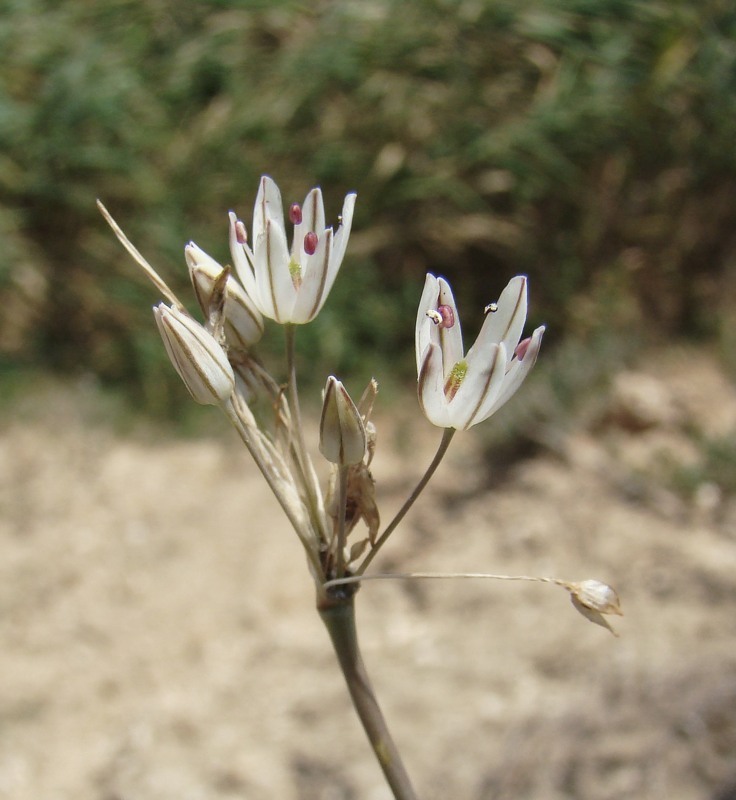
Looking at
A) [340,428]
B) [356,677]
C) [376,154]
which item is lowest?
[356,677]

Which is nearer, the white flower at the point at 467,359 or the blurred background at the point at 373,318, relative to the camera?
the white flower at the point at 467,359

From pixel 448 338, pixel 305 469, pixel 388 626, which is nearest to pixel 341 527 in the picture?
pixel 305 469

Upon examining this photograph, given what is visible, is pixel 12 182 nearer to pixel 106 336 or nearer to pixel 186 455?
pixel 106 336

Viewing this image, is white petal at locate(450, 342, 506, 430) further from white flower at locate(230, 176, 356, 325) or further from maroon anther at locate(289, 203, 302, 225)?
maroon anther at locate(289, 203, 302, 225)

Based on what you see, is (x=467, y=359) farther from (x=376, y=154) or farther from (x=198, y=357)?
(x=376, y=154)

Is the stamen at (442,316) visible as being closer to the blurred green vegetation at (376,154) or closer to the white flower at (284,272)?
the white flower at (284,272)

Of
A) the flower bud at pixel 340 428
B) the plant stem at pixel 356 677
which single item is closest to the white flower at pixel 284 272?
the flower bud at pixel 340 428

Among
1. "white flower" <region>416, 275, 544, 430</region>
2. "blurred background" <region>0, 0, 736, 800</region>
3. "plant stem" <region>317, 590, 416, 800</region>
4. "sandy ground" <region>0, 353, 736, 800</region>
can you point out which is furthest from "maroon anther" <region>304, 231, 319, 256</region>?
"blurred background" <region>0, 0, 736, 800</region>
